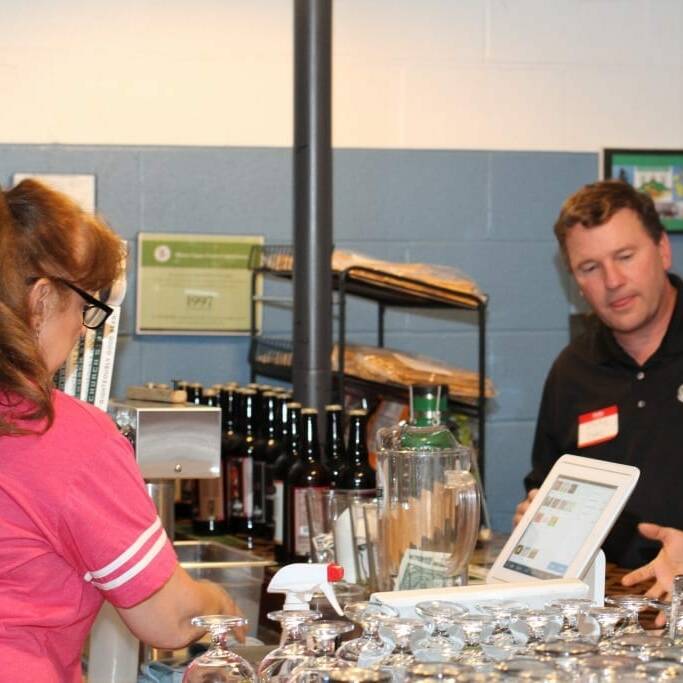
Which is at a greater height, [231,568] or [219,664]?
[219,664]

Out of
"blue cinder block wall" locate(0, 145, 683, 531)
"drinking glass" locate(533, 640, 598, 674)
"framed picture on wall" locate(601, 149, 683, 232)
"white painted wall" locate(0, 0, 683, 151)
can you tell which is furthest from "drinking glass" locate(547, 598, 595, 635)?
"framed picture on wall" locate(601, 149, 683, 232)

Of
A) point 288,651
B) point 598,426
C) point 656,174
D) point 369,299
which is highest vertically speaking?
point 656,174

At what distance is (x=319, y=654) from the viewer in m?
1.29

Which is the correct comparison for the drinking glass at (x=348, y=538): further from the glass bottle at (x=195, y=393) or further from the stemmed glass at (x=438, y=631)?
the glass bottle at (x=195, y=393)

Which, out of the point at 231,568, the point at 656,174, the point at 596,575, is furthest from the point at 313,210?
the point at 656,174

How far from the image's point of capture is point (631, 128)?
15.2 feet

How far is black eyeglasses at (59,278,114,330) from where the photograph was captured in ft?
6.09

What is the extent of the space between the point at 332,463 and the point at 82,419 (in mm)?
1230

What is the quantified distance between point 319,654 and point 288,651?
0.06m

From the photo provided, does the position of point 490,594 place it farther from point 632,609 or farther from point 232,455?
point 232,455

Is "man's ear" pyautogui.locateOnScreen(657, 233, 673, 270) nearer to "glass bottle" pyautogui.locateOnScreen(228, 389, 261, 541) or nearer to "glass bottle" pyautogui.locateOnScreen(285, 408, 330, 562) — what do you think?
"glass bottle" pyautogui.locateOnScreen(285, 408, 330, 562)

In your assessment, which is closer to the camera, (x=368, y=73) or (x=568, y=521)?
(x=568, y=521)

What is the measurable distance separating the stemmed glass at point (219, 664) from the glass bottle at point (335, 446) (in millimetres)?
1532

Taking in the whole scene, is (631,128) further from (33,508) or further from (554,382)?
(33,508)
